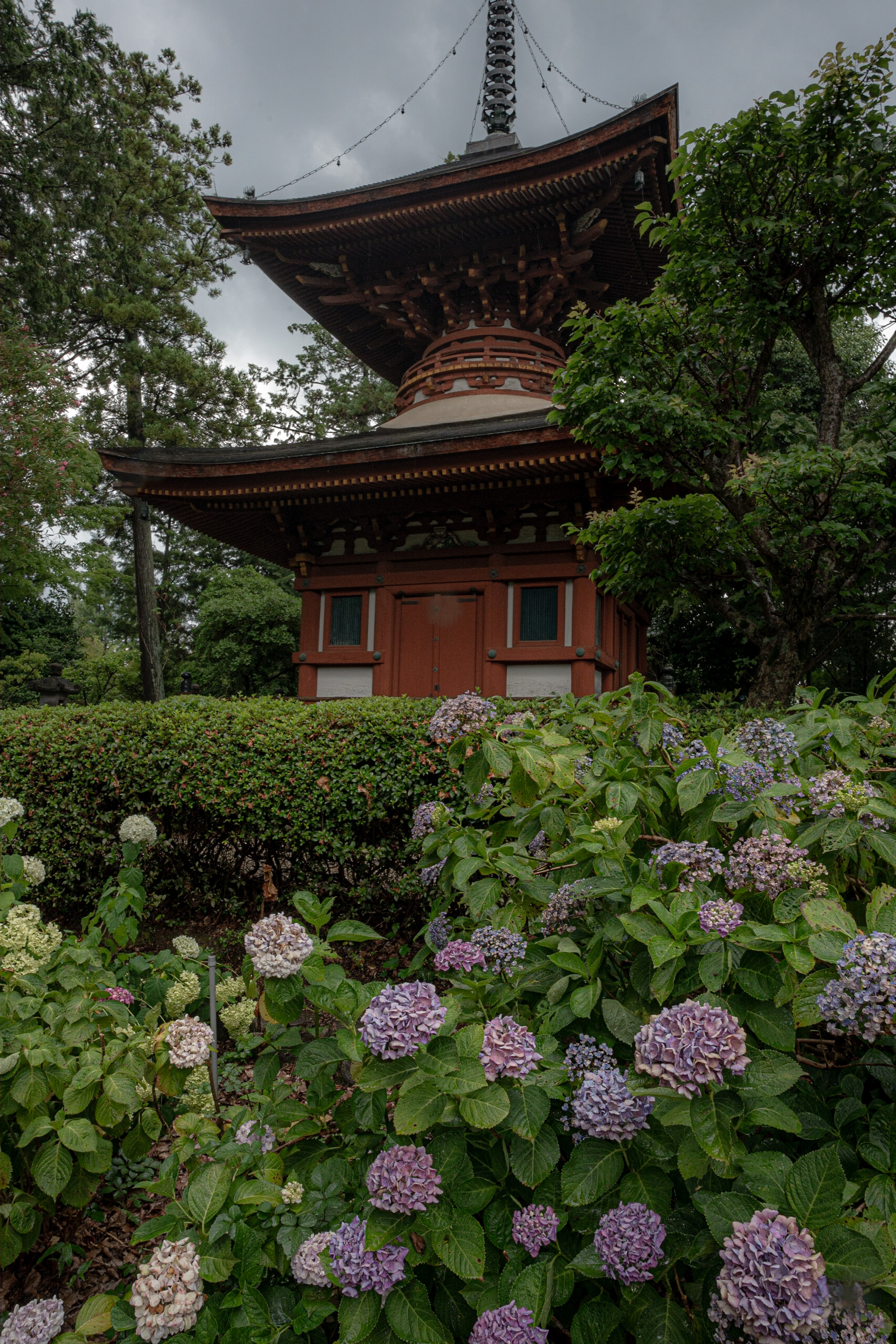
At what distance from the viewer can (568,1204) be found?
3.56ft

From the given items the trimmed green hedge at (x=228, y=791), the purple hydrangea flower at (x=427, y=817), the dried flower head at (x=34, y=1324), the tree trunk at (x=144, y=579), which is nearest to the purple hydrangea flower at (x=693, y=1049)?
the purple hydrangea flower at (x=427, y=817)

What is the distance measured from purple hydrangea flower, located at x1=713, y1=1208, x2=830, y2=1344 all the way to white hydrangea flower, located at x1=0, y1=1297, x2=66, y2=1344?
116cm

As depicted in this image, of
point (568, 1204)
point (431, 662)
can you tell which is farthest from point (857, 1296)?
point (431, 662)

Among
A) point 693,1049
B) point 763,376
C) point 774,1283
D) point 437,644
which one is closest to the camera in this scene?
point 774,1283

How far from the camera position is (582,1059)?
1.19m

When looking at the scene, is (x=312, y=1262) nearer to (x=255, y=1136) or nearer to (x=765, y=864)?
(x=255, y=1136)

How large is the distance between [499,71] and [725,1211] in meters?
14.5

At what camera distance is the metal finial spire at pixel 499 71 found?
11.0 m

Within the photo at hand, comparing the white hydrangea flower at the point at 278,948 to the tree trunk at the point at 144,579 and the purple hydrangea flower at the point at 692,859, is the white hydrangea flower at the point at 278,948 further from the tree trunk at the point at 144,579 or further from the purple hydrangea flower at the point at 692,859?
the tree trunk at the point at 144,579

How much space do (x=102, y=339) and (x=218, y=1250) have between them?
1917 centimetres

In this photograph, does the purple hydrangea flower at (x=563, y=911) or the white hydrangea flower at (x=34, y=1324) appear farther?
the purple hydrangea flower at (x=563, y=911)

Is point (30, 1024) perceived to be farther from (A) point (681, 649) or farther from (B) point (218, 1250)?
(A) point (681, 649)

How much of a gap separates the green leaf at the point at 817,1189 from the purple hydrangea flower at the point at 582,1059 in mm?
300

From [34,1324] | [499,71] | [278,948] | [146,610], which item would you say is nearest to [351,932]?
[278,948]
